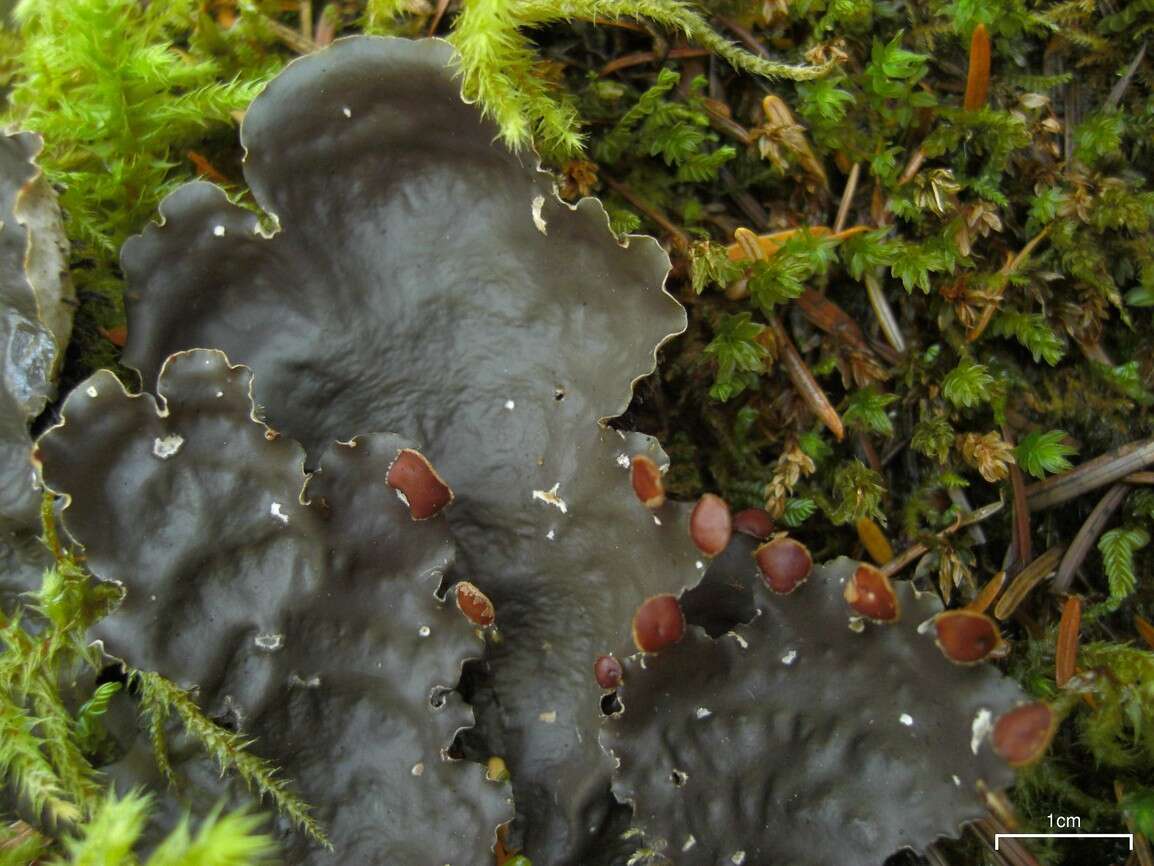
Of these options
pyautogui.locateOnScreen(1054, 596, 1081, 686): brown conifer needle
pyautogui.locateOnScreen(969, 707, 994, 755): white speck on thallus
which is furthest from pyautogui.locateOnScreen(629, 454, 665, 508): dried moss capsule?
pyautogui.locateOnScreen(1054, 596, 1081, 686): brown conifer needle

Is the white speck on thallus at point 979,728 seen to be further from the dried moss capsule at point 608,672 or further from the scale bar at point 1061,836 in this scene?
the dried moss capsule at point 608,672

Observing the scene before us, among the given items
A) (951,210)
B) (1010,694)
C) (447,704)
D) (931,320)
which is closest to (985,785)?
(1010,694)

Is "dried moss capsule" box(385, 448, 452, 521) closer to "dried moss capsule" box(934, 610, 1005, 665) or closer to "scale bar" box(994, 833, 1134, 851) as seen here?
"dried moss capsule" box(934, 610, 1005, 665)

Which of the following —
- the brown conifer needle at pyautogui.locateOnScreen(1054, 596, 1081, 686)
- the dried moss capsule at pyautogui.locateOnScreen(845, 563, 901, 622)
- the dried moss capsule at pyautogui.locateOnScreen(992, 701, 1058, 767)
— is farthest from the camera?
the brown conifer needle at pyautogui.locateOnScreen(1054, 596, 1081, 686)

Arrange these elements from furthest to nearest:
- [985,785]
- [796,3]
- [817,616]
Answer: [796,3], [817,616], [985,785]

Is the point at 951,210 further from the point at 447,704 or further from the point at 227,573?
the point at 227,573

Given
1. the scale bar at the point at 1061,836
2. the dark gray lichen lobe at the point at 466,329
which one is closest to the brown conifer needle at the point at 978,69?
the dark gray lichen lobe at the point at 466,329
